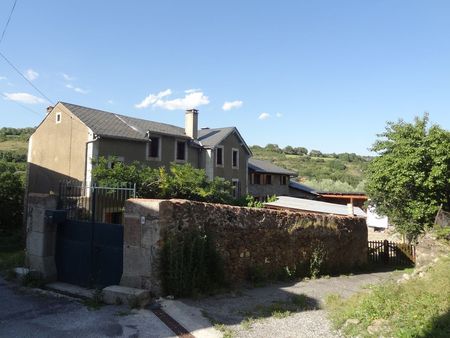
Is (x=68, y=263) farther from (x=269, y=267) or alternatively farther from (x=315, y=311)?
(x=315, y=311)

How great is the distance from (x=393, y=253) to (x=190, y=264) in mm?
13349

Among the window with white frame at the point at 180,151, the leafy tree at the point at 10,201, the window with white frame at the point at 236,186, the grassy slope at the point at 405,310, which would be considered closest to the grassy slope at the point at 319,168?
the window with white frame at the point at 236,186

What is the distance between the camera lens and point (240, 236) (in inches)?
385

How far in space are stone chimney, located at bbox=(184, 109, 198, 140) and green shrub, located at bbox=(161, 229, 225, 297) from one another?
1895 centimetres

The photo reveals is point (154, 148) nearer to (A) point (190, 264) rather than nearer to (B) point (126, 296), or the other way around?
(A) point (190, 264)

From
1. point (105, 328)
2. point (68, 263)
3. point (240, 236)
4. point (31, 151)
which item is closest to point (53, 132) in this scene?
point (31, 151)

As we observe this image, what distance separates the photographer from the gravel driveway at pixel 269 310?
6266 mm

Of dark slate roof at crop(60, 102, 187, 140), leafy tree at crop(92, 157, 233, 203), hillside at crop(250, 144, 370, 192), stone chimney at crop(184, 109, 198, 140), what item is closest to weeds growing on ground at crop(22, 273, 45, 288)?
leafy tree at crop(92, 157, 233, 203)

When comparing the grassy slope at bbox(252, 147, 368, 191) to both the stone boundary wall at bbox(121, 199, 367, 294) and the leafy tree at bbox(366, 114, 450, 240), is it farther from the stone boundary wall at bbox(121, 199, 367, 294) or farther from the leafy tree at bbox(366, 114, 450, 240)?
the stone boundary wall at bbox(121, 199, 367, 294)

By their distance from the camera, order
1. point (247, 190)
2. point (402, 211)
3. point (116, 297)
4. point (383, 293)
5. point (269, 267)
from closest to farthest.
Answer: point (383, 293) < point (116, 297) < point (269, 267) < point (402, 211) < point (247, 190)

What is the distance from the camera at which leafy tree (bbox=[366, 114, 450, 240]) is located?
53.8 ft

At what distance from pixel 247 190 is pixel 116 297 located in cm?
2555

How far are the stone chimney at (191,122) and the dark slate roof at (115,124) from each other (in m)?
0.60

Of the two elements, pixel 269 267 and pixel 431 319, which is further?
pixel 269 267
